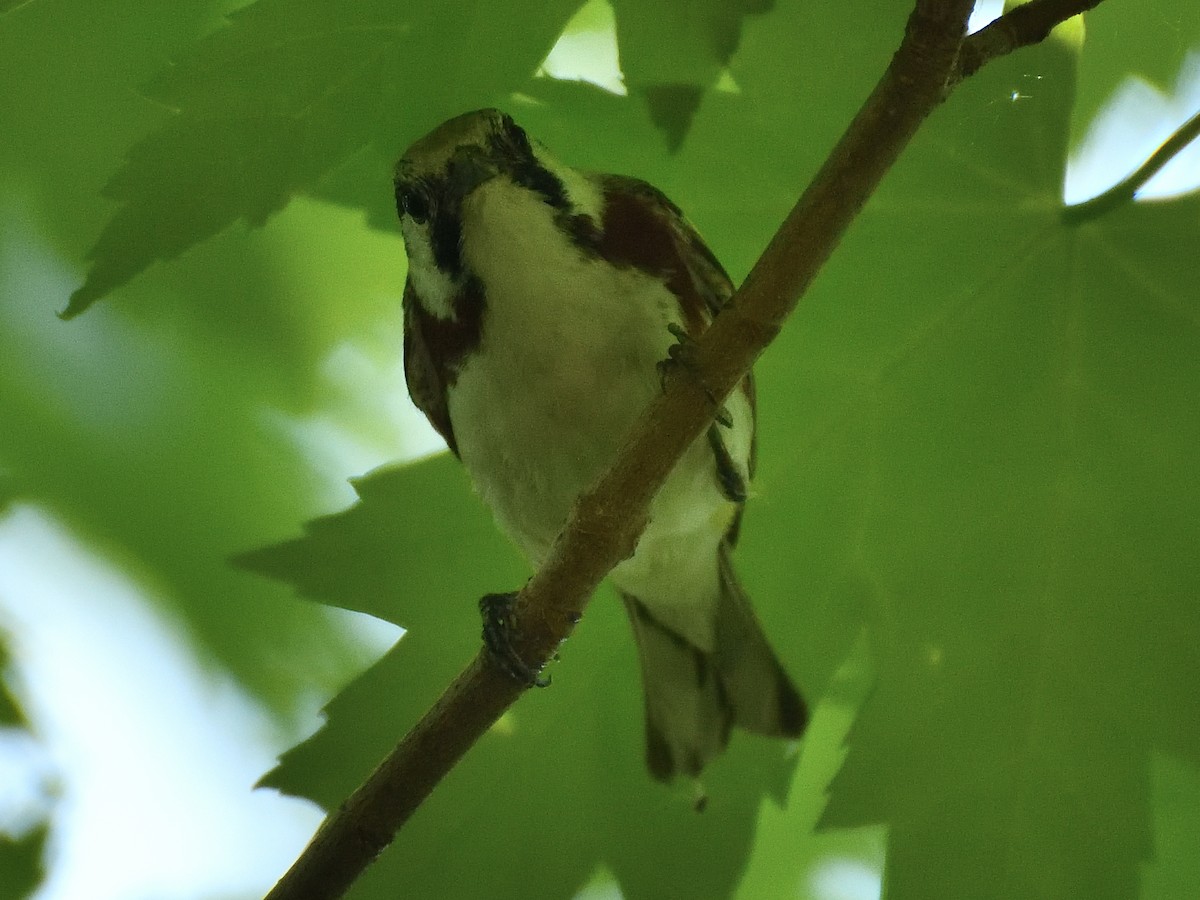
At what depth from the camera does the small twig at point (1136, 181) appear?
40.6 inches

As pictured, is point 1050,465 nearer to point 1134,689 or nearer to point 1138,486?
point 1138,486

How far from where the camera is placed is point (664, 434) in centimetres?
88

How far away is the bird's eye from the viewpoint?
3.65 ft

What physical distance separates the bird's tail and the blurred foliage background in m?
0.03

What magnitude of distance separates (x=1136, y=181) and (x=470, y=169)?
60 centimetres

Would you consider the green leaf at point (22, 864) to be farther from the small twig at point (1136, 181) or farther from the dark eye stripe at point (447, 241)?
the small twig at point (1136, 181)

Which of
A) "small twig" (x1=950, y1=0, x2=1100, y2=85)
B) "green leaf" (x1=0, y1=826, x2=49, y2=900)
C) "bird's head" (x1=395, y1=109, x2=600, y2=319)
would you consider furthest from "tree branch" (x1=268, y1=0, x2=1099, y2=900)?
"green leaf" (x1=0, y1=826, x2=49, y2=900)

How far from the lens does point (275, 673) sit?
154cm

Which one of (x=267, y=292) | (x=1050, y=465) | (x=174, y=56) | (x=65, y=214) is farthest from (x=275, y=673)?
(x=1050, y=465)

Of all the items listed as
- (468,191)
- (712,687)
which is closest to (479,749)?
(712,687)

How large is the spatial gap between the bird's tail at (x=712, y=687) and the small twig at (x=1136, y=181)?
0.52 meters

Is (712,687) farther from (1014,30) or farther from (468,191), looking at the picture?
(1014,30)

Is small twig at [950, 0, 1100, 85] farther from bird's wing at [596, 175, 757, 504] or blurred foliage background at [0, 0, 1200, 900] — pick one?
bird's wing at [596, 175, 757, 504]

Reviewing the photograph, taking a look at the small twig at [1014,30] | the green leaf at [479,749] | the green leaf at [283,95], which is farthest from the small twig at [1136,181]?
the green leaf at [479,749]
